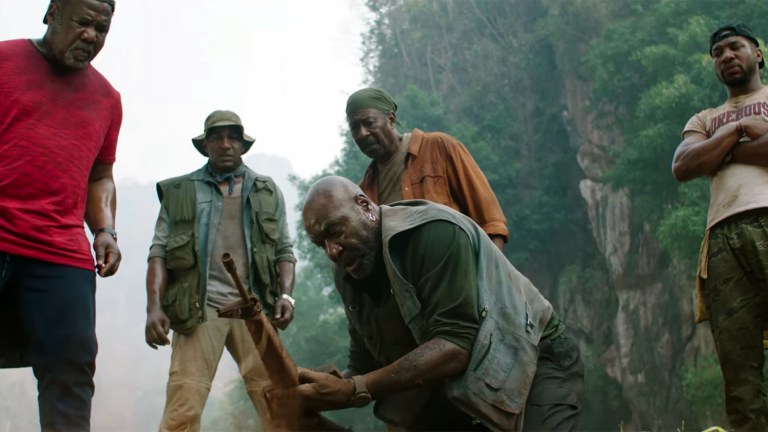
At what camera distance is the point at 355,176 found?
3145cm

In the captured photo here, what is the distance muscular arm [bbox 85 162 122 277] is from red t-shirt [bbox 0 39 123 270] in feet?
0.21

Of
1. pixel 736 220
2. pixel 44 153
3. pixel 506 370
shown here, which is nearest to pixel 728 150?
pixel 736 220

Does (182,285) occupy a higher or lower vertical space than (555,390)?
higher

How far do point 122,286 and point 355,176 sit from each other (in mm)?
86606

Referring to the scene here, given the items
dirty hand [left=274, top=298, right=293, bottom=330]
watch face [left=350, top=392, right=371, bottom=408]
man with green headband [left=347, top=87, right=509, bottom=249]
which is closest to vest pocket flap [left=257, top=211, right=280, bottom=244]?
dirty hand [left=274, top=298, right=293, bottom=330]

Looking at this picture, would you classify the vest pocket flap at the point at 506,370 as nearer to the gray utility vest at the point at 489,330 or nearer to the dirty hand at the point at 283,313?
the gray utility vest at the point at 489,330

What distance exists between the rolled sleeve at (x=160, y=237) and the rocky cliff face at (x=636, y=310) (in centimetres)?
1875

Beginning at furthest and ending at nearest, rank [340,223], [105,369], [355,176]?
[105,369] → [355,176] → [340,223]

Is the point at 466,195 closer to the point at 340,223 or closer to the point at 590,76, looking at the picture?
the point at 340,223

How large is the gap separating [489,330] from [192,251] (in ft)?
8.42

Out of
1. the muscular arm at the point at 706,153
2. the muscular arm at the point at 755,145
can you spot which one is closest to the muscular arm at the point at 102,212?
the muscular arm at the point at 706,153

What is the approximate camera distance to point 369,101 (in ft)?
16.3

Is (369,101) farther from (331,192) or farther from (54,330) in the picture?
(54,330)

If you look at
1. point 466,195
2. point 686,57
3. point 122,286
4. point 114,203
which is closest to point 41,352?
point 114,203
